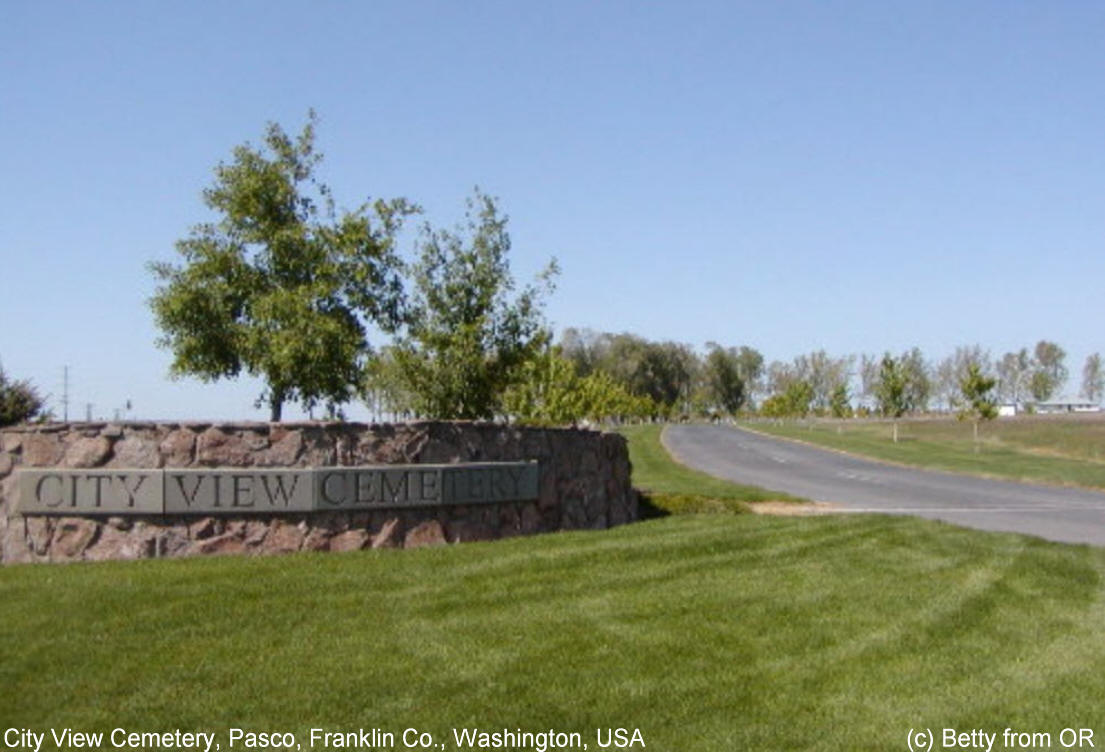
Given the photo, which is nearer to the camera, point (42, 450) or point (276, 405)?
point (42, 450)

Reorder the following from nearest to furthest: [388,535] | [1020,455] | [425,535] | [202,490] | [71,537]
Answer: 1. [202,490]
2. [71,537]
3. [388,535]
4. [425,535]
5. [1020,455]

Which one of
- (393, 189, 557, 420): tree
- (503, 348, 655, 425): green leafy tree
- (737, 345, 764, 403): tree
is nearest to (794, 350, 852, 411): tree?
(737, 345, 764, 403): tree

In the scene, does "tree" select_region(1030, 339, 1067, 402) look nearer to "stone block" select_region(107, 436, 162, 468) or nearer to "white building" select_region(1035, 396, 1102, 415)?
"white building" select_region(1035, 396, 1102, 415)

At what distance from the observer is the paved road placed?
64.2ft

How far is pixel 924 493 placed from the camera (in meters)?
26.8

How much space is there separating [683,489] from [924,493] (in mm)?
5451

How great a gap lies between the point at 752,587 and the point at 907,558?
2.56m

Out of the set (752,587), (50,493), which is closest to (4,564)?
(50,493)

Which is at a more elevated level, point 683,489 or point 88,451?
point 88,451

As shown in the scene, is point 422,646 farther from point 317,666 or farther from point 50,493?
point 50,493

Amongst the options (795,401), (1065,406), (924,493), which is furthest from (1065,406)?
(924,493)

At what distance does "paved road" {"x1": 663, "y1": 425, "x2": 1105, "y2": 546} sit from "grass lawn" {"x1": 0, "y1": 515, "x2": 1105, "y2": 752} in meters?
8.26

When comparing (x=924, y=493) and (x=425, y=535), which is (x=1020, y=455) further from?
(x=425, y=535)

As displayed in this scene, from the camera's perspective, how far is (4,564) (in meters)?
10.9
